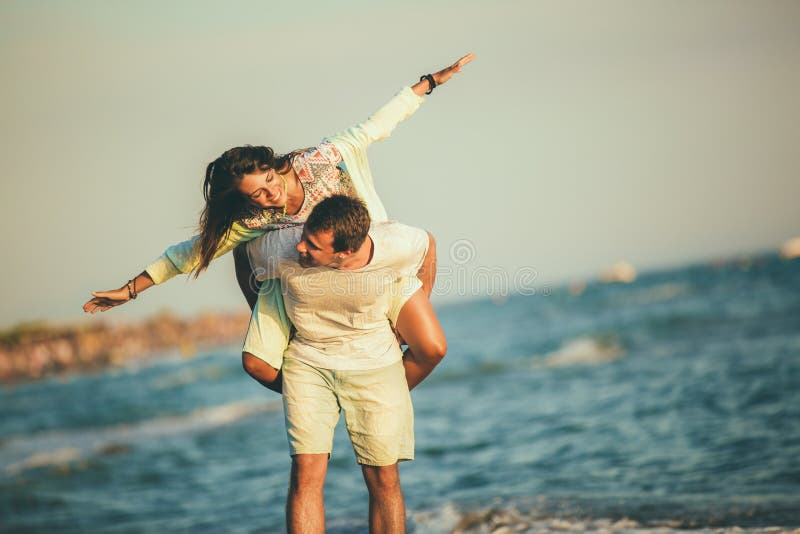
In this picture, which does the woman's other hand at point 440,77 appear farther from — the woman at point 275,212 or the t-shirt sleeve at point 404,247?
the t-shirt sleeve at point 404,247

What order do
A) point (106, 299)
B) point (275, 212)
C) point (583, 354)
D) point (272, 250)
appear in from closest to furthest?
point (272, 250) < point (275, 212) < point (106, 299) < point (583, 354)

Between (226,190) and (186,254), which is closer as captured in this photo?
(226,190)

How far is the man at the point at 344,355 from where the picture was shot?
3.58 meters

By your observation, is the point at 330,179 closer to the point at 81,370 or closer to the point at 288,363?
the point at 288,363

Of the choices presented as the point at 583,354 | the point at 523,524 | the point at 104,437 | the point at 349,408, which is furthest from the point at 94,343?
the point at 349,408

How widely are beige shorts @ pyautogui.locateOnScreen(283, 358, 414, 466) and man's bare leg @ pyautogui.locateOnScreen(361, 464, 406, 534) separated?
0.06m

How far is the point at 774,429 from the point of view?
24.8ft

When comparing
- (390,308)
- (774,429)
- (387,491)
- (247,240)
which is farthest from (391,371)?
(774,429)

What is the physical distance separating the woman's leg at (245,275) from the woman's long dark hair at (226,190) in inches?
8.8

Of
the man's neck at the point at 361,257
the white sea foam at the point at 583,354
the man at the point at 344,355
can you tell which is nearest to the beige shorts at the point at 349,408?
the man at the point at 344,355

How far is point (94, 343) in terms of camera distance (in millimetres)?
34906

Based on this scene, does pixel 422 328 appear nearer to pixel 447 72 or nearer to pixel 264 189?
pixel 264 189

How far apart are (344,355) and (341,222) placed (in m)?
0.82

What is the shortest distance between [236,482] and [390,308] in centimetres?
487
